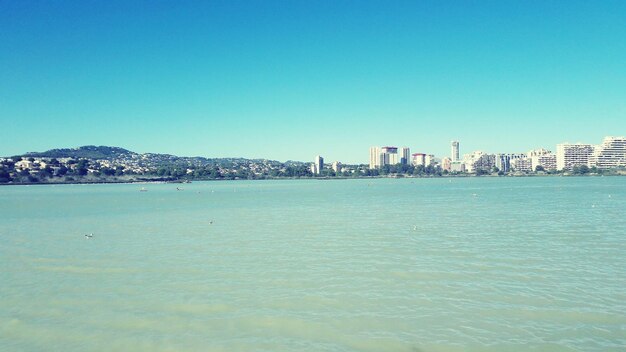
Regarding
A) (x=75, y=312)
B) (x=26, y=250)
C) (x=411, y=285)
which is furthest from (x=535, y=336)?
(x=26, y=250)

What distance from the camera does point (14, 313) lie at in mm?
11875

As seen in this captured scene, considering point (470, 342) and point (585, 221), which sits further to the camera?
point (585, 221)

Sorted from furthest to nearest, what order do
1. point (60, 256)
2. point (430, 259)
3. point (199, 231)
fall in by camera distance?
point (199, 231), point (60, 256), point (430, 259)

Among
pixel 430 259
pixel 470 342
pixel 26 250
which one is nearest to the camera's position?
pixel 470 342

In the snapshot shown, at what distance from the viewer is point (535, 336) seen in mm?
9469

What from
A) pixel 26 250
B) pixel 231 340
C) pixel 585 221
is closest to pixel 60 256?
pixel 26 250

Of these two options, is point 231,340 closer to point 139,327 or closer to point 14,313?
point 139,327

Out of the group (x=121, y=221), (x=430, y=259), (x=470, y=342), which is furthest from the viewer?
(x=121, y=221)

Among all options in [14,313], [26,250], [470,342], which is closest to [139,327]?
[14,313]

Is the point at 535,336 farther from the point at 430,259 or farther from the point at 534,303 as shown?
the point at 430,259

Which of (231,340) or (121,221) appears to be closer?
(231,340)

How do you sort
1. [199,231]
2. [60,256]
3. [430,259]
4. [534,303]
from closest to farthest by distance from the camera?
[534,303] → [430,259] → [60,256] → [199,231]

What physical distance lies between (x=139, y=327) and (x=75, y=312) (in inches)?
89.4

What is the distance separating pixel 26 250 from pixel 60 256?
3.25m
